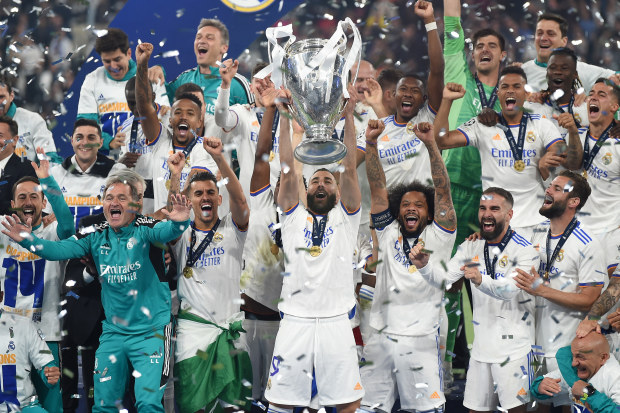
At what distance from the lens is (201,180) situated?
20.0ft

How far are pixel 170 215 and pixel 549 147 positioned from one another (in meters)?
2.70

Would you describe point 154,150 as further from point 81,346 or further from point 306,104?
point 306,104

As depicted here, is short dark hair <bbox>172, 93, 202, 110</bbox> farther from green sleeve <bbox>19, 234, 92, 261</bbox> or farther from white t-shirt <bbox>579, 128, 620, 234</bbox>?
white t-shirt <bbox>579, 128, 620, 234</bbox>

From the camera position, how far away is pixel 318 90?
445cm

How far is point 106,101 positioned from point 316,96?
350cm

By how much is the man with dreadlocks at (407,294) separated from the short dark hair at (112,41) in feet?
7.90

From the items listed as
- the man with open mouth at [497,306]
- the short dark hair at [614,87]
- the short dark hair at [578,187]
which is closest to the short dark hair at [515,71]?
the short dark hair at [614,87]

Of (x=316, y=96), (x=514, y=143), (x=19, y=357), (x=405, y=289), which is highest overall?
(x=316, y=96)

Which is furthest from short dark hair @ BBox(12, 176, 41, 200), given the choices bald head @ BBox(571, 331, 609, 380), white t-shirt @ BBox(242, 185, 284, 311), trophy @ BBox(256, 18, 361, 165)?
bald head @ BBox(571, 331, 609, 380)

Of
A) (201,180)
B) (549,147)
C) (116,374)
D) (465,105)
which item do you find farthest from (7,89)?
(549,147)

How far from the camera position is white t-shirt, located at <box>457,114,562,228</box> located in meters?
6.57

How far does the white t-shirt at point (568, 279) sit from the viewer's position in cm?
595

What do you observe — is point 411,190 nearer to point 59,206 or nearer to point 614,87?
point 614,87

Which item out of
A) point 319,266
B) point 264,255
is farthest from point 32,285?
point 319,266
